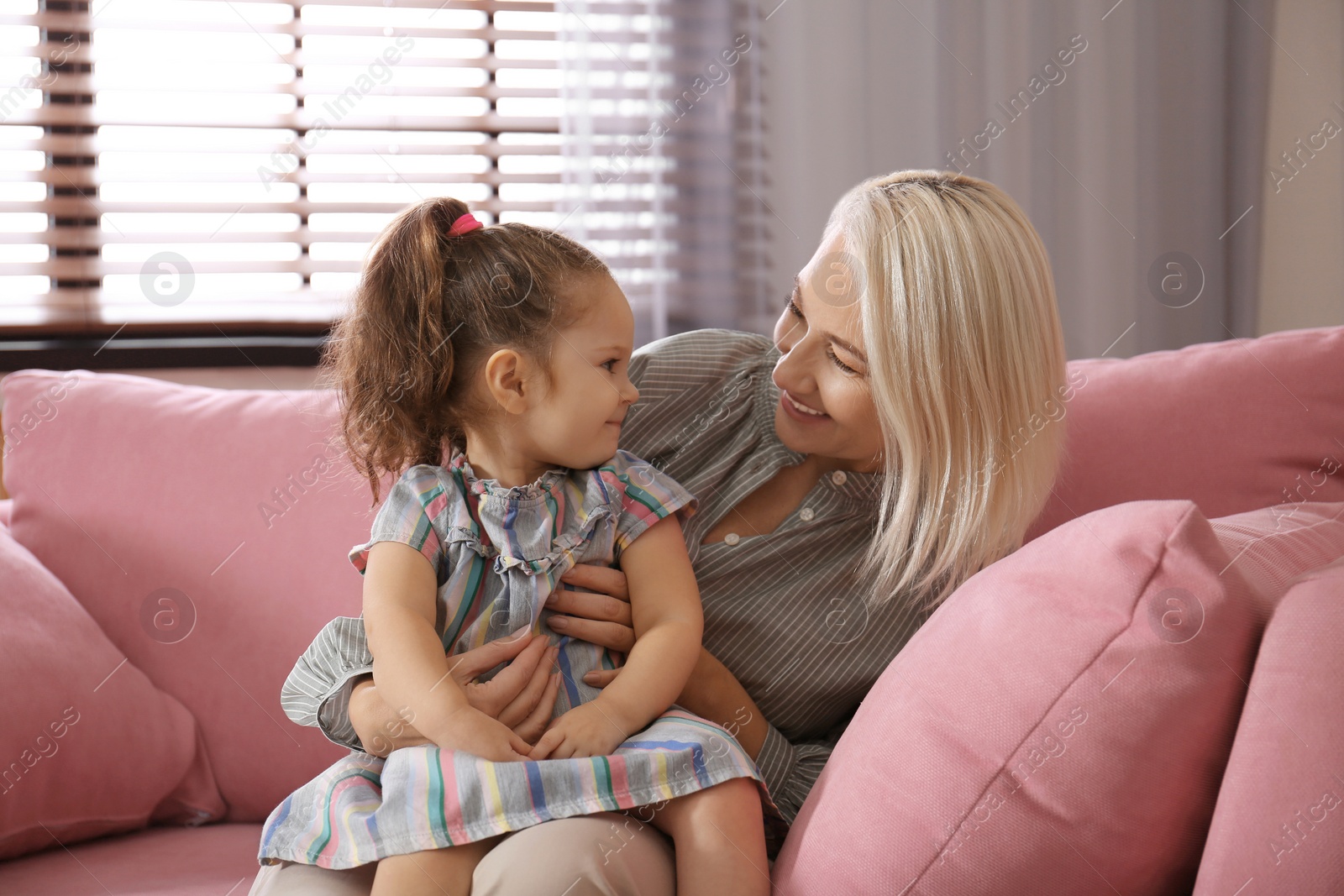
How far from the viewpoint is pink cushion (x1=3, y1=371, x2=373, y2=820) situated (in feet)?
4.27

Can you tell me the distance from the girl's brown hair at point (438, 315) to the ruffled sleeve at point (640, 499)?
0.49 ft

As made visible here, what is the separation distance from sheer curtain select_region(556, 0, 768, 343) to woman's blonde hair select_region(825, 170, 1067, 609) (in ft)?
3.61

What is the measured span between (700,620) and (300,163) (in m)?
1.64

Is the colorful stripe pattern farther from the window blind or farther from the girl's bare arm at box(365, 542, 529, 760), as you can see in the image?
the window blind

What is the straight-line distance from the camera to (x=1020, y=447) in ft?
3.60

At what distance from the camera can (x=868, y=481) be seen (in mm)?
1204

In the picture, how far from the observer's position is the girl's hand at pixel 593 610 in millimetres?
974

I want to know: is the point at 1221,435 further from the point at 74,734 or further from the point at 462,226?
the point at 74,734

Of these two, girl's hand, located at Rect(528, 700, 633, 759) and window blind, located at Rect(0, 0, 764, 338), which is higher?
window blind, located at Rect(0, 0, 764, 338)

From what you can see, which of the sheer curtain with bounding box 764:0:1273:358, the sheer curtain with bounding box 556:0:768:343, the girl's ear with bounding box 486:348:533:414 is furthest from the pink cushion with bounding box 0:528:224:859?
the sheer curtain with bounding box 764:0:1273:358

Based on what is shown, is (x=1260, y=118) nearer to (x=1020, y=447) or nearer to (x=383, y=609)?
(x=1020, y=447)

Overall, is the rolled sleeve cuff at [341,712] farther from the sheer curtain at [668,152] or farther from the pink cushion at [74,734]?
the sheer curtain at [668,152]

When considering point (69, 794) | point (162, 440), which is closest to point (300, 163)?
point (162, 440)

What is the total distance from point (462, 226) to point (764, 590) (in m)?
0.53
